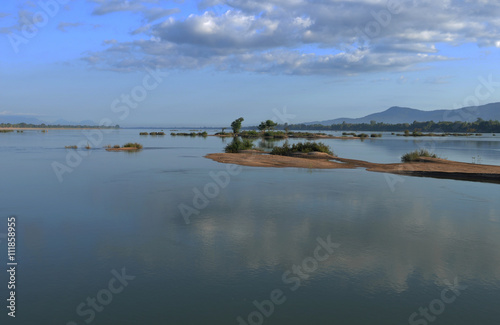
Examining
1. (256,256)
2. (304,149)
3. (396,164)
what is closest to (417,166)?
(396,164)

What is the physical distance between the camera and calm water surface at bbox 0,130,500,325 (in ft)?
23.4

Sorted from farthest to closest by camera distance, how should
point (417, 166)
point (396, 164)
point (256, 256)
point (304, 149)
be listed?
point (304, 149) → point (396, 164) → point (417, 166) → point (256, 256)

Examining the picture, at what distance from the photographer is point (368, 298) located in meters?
7.54

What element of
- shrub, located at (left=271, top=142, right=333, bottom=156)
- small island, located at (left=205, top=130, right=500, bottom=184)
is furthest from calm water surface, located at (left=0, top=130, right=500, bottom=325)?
shrub, located at (left=271, top=142, right=333, bottom=156)

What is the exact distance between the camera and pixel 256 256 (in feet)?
31.9

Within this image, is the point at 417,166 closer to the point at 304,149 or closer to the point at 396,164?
the point at 396,164

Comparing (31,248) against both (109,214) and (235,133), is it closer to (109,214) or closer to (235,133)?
(109,214)

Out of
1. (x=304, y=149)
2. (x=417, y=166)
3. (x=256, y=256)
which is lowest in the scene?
(x=256, y=256)

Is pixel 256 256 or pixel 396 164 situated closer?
pixel 256 256

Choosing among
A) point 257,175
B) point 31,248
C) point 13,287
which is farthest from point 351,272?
point 257,175

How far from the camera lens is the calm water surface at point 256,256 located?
23.4 ft

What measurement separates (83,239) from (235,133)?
113 metres

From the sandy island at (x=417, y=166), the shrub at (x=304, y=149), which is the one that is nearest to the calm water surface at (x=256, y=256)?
the sandy island at (x=417, y=166)

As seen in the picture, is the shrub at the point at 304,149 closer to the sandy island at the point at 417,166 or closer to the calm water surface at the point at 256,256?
the sandy island at the point at 417,166
